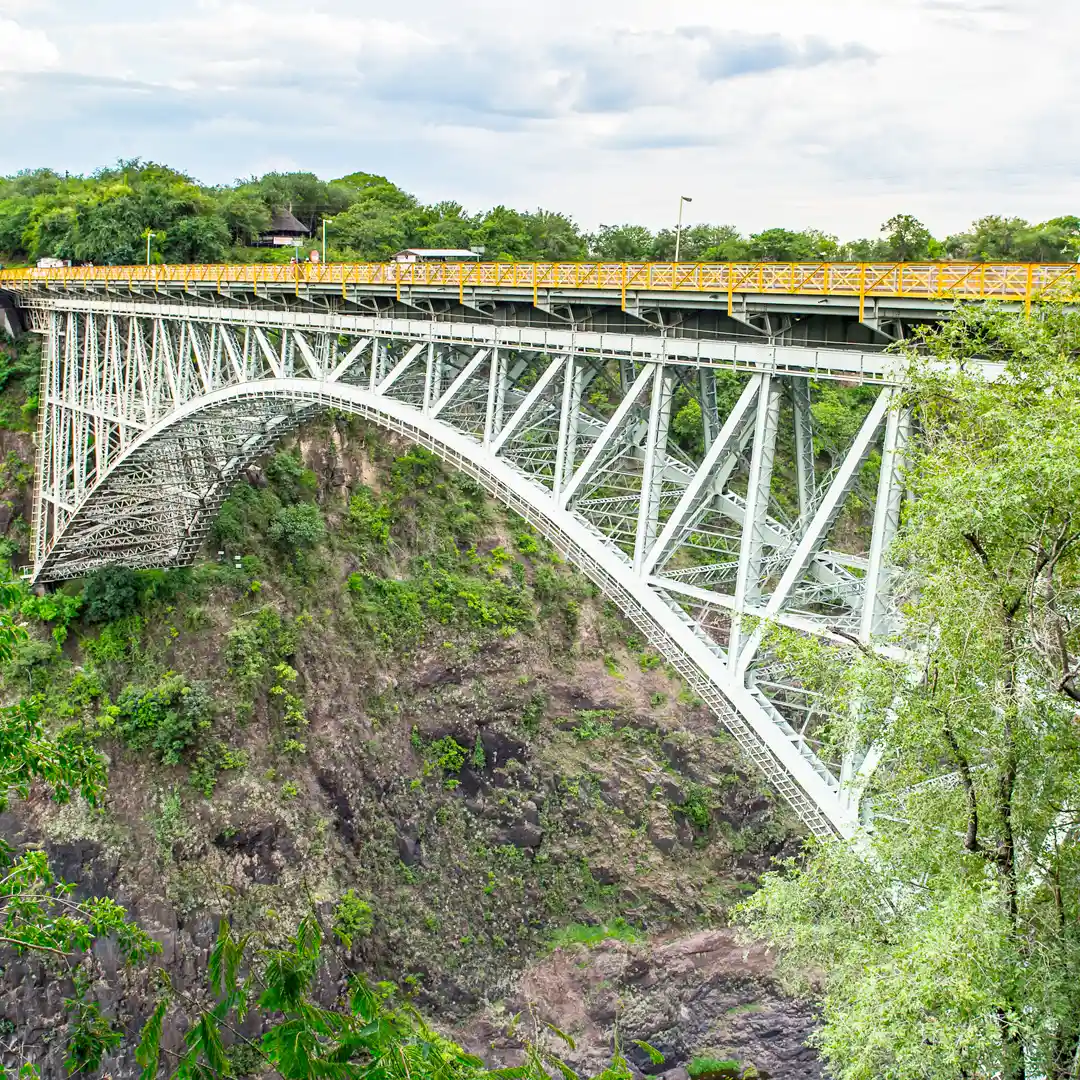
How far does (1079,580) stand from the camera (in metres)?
9.15

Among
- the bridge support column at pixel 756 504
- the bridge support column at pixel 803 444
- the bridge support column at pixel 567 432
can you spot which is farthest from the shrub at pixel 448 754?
the bridge support column at pixel 803 444

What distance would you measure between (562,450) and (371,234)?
4141 cm

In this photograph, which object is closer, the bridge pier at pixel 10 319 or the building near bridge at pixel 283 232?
the bridge pier at pixel 10 319

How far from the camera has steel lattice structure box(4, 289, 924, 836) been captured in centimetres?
1446

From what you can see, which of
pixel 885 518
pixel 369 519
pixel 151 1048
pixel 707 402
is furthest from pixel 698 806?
pixel 151 1048

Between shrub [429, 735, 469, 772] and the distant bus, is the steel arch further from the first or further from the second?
shrub [429, 735, 469, 772]

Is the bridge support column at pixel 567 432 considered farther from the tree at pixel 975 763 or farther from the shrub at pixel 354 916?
the shrub at pixel 354 916

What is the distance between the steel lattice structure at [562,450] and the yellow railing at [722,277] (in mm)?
901

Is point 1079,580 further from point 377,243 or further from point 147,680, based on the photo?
point 377,243

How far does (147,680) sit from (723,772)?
1943 centimetres

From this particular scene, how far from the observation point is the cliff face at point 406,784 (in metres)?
28.9

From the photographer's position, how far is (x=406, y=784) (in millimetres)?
33500

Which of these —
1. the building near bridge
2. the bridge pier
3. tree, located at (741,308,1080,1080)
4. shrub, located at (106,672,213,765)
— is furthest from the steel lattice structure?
the building near bridge

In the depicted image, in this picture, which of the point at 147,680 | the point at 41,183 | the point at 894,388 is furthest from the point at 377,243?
the point at 894,388
